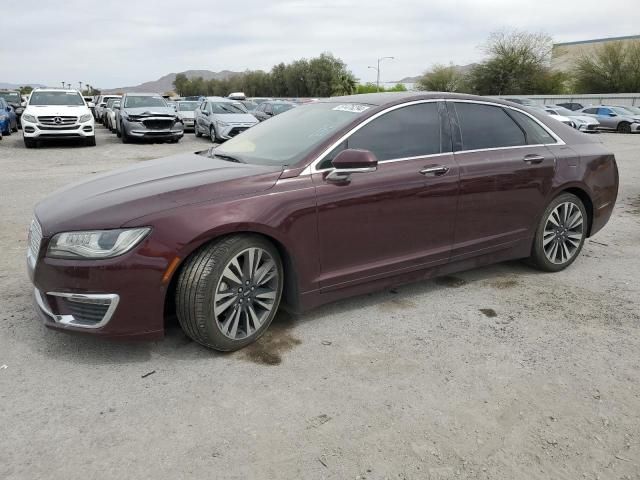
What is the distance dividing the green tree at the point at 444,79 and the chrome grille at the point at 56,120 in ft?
172

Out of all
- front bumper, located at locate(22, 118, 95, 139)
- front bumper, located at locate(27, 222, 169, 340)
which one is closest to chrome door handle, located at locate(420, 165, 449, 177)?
front bumper, located at locate(27, 222, 169, 340)

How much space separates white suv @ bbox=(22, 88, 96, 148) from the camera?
15.4m

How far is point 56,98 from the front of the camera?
1630 cm

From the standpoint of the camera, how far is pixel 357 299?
409cm

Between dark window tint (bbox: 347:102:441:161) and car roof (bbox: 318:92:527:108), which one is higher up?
car roof (bbox: 318:92:527:108)

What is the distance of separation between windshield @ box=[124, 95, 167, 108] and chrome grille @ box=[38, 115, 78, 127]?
272cm

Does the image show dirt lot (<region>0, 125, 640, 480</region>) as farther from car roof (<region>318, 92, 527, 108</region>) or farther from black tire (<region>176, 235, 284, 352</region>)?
car roof (<region>318, 92, 527, 108</region>)

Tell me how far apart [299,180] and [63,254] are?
1.44m

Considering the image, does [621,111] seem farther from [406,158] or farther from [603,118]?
[406,158]

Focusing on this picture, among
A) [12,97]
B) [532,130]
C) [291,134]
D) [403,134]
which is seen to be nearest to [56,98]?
[12,97]

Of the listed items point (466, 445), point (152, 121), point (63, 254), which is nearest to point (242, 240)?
point (63, 254)

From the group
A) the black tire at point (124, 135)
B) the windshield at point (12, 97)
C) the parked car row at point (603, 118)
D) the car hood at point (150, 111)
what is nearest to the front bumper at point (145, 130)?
the black tire at point (124, 135)

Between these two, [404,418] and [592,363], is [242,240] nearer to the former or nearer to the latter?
[404,418]

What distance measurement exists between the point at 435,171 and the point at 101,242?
2325mm
